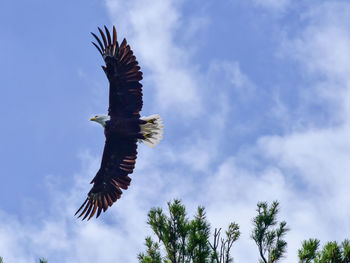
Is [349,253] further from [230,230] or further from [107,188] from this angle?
[107,188]

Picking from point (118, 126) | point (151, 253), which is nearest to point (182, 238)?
point (151, 253)

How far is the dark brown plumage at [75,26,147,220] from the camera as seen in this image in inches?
443

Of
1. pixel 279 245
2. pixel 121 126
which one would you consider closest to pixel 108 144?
pixel 121 126

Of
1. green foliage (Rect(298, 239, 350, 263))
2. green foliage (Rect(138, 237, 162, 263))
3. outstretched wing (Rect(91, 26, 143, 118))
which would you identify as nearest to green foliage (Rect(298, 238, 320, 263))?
green foliage (Rect(298, 239, 350, 263))

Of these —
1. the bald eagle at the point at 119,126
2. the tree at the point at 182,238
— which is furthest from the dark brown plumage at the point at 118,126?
the tree at the point at 182,238

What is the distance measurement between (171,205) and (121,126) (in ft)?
12.7

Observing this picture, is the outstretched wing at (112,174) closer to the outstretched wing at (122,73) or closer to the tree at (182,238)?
the outstretched wing at (122,73)

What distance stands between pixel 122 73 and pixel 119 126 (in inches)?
40.0

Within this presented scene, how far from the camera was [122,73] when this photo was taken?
11.2m

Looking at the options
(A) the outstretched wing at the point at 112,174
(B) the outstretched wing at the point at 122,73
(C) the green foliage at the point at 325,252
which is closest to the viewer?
(C) the green foliage at the point at 325,252

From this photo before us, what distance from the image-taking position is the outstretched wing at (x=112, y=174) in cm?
1202

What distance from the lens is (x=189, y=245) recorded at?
763 centimetres

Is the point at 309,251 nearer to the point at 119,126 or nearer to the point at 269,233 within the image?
the point at 269,233

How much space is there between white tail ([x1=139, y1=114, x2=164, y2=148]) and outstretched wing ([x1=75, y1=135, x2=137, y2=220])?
265 millimetres
